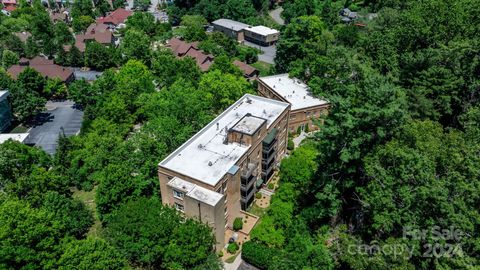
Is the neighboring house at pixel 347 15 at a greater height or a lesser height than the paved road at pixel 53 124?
greater

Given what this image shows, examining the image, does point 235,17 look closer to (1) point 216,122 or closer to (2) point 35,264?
(1) point 216,122

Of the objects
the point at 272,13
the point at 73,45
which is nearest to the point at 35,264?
the point at 73,45

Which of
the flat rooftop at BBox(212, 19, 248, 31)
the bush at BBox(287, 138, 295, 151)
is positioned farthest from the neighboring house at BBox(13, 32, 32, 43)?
the bush at BBox(287, 138, 295, 151)

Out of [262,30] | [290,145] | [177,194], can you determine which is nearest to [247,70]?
[262,30]

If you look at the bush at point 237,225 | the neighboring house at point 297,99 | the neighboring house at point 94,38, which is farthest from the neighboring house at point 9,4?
the bush at point 237,225

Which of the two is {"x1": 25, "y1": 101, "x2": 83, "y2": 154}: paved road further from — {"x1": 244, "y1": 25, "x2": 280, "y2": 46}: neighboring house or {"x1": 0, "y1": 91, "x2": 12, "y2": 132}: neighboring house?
{"x1": 244, "y1": 25, "x2": 280, "y2": 46}: neighboring house

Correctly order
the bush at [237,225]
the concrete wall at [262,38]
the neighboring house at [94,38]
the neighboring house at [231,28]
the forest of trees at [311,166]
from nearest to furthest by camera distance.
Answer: the forest of trees at [311,166]
the bush at [237,225]
the neighboring house at [94,38]
the concrete wall at [262,38]
the neighboring house at [231,28]

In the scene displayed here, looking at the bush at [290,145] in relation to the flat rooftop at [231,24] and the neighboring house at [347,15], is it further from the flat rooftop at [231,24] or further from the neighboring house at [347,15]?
the neighboring house at [347,15]
